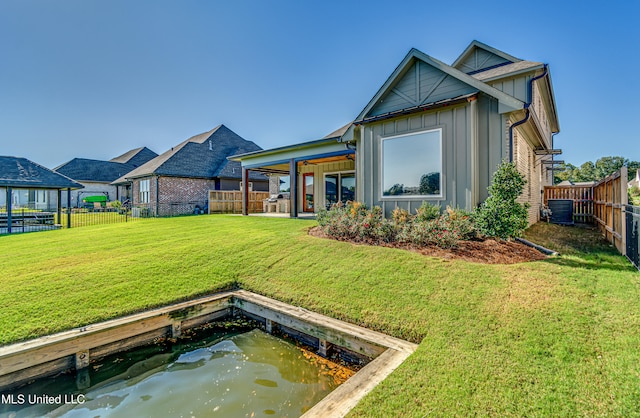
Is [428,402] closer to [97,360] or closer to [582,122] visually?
[97,360]

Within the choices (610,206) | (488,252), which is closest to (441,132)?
(488,252)

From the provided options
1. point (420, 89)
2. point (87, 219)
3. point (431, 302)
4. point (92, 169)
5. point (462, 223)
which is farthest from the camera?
point (92, 169)

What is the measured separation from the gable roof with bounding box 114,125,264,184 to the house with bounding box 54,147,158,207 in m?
11.6

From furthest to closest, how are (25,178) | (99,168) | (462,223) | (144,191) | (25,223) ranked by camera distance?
(99,168) → (144,191) → (25,223) → (25,178) → (462,223)

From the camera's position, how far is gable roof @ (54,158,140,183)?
107ft

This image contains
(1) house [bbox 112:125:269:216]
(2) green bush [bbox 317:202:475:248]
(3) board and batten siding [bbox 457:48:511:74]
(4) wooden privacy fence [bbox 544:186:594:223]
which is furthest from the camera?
(1) house [bbox 112:125:269:216]

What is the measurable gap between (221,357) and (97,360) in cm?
162

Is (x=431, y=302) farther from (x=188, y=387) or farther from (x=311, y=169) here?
(x=311, y=169)

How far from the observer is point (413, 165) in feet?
26.6

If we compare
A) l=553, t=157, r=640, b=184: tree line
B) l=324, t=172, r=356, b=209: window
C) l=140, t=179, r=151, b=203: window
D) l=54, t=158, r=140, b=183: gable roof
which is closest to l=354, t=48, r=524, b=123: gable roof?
l=324, t=172, r=356, b=209: window

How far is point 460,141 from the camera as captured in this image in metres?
7.26

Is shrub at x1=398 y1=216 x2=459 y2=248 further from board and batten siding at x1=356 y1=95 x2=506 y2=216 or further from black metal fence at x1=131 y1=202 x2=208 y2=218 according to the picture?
black metal fence at x1=131 y1=202 x2=208 y2=218

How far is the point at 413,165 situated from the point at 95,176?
1477 inches

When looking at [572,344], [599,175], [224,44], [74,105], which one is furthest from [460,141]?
[599,175]
